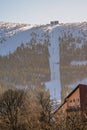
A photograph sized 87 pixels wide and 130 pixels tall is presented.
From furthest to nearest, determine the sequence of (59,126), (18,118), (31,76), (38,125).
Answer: (31,76) → (18,118) → (38,125) → (59,126)

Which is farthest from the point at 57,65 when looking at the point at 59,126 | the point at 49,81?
the point at 59,126

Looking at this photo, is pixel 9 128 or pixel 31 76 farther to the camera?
pixel 31 76

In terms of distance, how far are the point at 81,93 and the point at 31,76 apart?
421 ft

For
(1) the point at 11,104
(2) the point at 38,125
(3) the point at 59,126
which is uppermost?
(3) the point at 59,126

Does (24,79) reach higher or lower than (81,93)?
lower

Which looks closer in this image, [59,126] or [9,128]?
[59,126]

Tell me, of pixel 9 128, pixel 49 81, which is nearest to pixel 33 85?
pixel 49 81

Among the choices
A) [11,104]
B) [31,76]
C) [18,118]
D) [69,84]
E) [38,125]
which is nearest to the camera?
[38,125]

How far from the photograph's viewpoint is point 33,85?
611ft

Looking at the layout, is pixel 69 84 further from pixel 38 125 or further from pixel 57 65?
pixel 38 125

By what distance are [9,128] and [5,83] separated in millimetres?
135618

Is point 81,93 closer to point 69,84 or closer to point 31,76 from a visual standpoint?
point 69,84

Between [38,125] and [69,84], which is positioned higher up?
[38,125]

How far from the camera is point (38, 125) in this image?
160 ft
